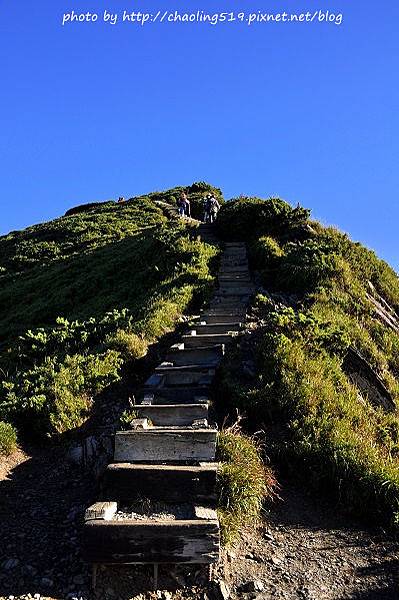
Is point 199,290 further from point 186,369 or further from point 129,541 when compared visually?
point 129,541

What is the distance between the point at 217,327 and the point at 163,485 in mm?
5897

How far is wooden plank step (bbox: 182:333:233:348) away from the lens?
10594 millimetres

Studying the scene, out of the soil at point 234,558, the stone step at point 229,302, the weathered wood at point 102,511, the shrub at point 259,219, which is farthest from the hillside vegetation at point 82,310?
the weathered wood at point 102,511

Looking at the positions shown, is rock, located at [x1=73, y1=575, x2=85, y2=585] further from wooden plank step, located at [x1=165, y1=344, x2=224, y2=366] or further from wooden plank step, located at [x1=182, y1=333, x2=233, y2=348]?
wooden plank step, located at [x1=182, y1=333, x2=233, y2=348]

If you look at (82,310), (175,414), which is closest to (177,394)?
(175,414)

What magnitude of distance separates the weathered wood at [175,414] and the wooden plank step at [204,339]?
127 inches

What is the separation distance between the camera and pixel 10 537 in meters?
5.96

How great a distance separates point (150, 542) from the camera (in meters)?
5.16

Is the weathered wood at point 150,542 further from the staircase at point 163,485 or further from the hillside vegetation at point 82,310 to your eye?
the hillside vegetation at point 82,310

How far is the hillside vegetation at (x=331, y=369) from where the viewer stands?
22.7 feet

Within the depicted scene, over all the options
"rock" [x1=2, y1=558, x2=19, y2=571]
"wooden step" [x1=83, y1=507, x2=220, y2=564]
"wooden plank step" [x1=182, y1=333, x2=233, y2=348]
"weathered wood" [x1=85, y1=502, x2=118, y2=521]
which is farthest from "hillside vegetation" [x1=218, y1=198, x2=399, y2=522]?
"rock" [x1=2, y1=558, x2=19, y2=571]

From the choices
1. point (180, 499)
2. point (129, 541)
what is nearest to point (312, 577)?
point (180, 499)

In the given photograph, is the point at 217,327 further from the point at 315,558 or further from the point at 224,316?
the point at 315,558

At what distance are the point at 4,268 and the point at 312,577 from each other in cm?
2933
